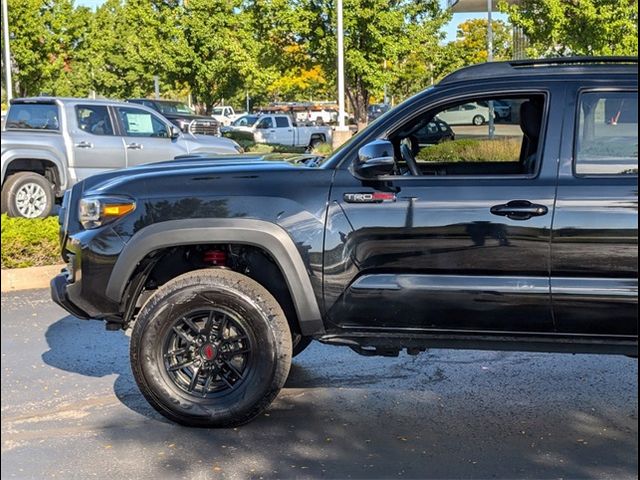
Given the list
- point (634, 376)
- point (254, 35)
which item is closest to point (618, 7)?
point (254, 35)

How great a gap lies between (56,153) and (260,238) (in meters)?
9.02

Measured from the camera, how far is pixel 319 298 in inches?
177

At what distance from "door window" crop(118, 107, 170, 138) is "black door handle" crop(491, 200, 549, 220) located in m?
10.4

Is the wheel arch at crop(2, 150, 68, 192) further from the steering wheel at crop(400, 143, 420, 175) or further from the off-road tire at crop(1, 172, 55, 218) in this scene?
the steering wheel at crop(400, 143, 420, 175)

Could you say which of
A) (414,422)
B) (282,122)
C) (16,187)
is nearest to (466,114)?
(414,422)

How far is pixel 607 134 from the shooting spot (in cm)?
436

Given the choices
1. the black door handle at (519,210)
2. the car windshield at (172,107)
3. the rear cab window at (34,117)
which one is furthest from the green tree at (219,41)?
the black door handle at (519,210)

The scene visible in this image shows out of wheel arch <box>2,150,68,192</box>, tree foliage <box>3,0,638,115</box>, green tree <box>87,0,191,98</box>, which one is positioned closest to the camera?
wheel arch <box>2,150,68,192</box>

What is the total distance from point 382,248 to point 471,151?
1.32 meters

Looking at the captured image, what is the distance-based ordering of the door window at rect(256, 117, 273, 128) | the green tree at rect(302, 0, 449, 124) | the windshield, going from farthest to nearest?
the windshield, the door window at rect(256, 117, 273, 128), the green tree at rect(302, 0, 449, 124)

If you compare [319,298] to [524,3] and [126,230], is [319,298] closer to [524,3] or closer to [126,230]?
[126,230]

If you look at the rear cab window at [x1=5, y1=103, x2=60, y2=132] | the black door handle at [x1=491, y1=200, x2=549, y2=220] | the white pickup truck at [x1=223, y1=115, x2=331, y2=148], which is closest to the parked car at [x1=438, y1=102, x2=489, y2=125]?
the black door handle at [x1=491, y1=200, x2=549, y2=220]

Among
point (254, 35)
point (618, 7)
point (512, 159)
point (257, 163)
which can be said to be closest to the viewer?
point (257, 163)

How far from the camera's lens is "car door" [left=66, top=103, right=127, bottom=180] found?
13062 millimetres
